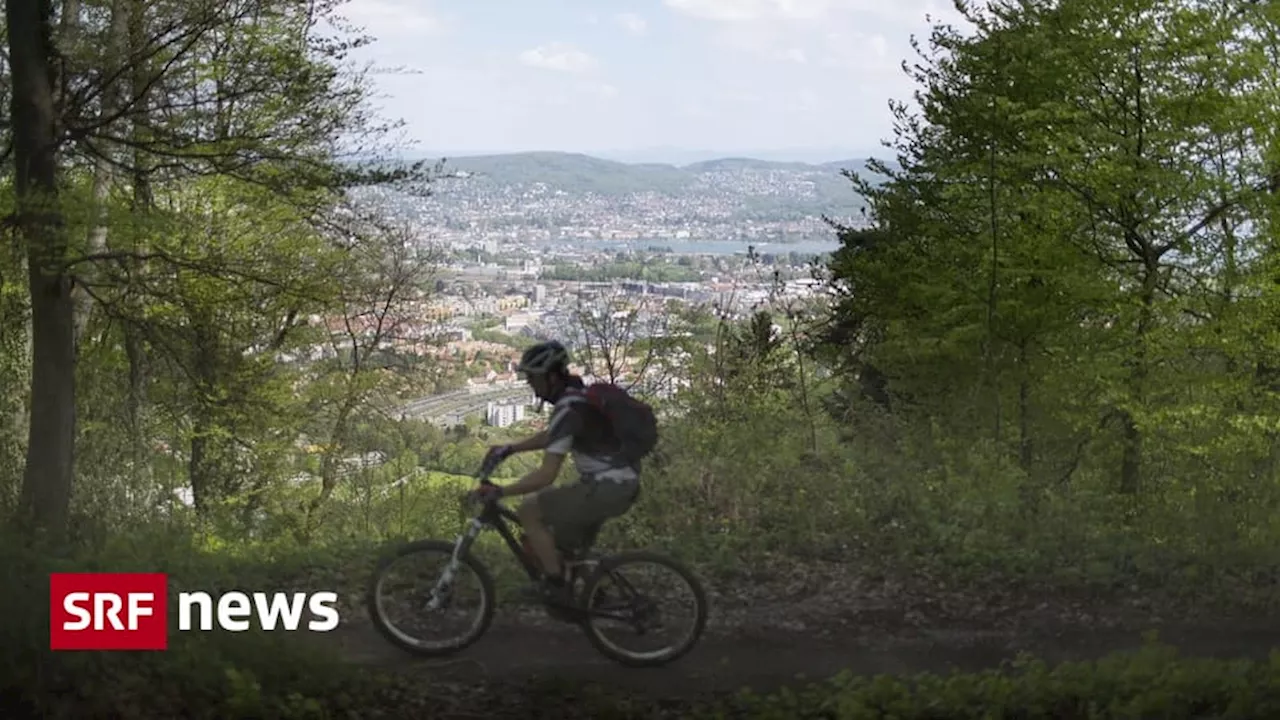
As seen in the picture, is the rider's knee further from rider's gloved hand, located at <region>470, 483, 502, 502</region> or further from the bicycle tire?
the bicycle tire

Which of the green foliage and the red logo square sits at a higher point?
the red logo square

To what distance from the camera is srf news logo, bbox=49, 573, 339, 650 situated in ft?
15.5

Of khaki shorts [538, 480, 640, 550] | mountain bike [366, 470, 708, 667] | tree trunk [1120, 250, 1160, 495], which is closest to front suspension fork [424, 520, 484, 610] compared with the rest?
mountain bike [366, 470, 708, 667]

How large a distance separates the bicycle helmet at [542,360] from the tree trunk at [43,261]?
3.93 m

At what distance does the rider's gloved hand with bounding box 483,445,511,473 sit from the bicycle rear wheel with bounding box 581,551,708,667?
0.69m

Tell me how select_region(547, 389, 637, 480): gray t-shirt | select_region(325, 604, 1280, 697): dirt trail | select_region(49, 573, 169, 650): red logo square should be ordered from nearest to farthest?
select_region(49, 573, 169, 650): red logo square → select_region(547, 389, 637, 480): gray t-shirt → select_region(325, 604, 1280, 697): dirt trail

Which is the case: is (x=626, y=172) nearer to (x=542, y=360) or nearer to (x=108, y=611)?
(x=542, y=360)

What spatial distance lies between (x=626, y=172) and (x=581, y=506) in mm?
17252

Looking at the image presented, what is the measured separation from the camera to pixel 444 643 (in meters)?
5.35

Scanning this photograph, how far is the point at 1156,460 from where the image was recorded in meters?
11.4

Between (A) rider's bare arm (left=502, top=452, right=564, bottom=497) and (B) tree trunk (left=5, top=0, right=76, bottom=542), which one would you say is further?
(B) tree trunk (left=5, top=0, right=76, bottom=542)

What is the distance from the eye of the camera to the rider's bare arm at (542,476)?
5.09 metres

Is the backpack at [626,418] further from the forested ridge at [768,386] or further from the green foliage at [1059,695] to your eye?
the green foliage at [1059,695]

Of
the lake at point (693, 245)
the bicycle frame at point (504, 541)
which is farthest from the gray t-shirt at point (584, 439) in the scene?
the lake at point (693, 245)
